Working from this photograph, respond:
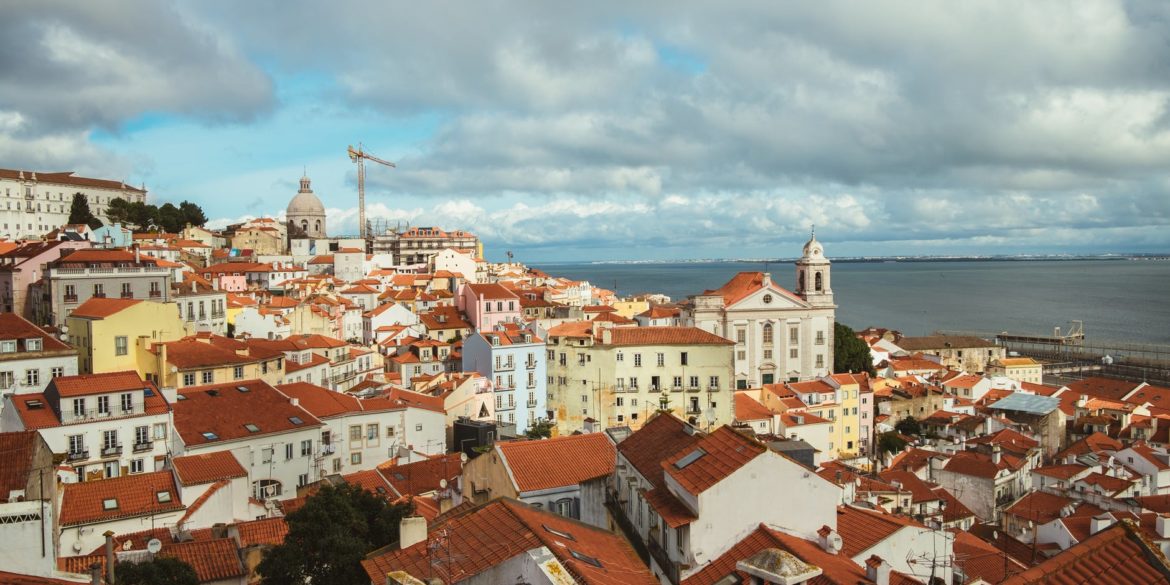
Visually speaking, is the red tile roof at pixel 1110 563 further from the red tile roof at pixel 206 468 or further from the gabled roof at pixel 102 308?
the gabled roof at pixel 102 308

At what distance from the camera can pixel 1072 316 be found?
13225 centimetres

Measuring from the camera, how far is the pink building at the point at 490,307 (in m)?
55.1

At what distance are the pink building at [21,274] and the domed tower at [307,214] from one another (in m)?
57.5

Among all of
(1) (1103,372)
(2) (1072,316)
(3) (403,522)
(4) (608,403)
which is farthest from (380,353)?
(2) (1072,316)

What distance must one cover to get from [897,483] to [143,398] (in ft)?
83.2

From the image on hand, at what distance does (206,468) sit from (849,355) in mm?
52193

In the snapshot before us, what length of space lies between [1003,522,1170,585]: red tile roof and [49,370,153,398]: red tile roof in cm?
2374

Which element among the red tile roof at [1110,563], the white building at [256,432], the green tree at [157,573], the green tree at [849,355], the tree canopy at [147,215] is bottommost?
the green tree at [849,355]

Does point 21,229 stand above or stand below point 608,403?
above

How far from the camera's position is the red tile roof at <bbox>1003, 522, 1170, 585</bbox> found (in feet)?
25.3

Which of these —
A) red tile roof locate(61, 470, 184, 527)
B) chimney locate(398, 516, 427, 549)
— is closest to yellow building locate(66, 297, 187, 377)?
red tile roof locate(61, 470, 184, 527)

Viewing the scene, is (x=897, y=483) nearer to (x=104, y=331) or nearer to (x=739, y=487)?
(x=739, y=487)

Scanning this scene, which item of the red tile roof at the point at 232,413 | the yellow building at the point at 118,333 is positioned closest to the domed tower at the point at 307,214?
the yellow building at the point at 118,333

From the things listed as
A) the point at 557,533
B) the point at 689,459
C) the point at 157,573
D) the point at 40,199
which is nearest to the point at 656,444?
the point at 689,459
